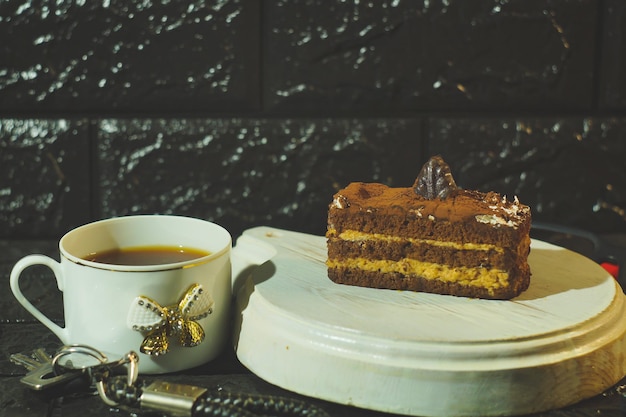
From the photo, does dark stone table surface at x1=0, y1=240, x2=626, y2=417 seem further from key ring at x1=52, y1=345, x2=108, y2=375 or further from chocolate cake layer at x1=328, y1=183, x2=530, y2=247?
chocolate cake layer at x1=328, y1=183, x2=530, y2=247

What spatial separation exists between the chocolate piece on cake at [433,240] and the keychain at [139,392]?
0.20 metres

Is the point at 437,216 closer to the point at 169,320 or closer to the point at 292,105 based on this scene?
the point at 169,320

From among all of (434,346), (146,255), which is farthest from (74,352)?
(434,346)

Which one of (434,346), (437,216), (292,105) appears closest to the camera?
(434,346)

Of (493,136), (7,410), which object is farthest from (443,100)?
(7,410)

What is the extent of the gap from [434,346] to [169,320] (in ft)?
Answer: 0.83

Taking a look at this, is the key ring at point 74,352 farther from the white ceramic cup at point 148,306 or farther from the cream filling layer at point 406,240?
the cream filling layer at point 406,240

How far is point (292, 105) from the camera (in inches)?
49.3

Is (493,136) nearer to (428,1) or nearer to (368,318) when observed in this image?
(428,1)

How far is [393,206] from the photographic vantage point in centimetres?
81

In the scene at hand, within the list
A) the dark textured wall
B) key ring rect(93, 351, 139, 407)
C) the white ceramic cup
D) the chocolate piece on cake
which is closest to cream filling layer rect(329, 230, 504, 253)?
the chocolate piece on cake

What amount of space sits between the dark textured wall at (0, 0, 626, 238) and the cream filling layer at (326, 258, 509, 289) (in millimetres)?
467

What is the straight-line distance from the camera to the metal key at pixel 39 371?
2.38ft

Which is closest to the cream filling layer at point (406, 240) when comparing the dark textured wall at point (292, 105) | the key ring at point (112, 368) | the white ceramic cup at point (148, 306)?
the white ceramic cup at point (148, 306)
